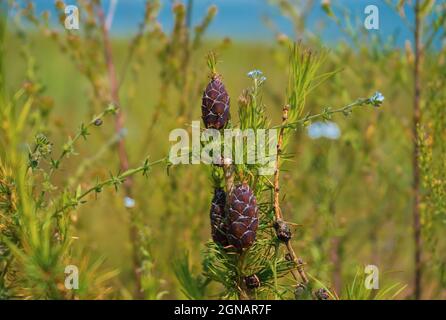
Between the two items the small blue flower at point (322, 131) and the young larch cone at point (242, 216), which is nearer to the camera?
the young larch cone at point (242, 216)

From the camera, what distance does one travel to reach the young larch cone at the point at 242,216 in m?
0.64

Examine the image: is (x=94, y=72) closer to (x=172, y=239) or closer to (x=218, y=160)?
(x=172, y=239)

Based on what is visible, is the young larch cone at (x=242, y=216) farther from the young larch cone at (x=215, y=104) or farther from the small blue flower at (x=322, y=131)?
the small blue flower at (x=322, y=131)

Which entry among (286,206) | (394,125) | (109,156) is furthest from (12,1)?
(394,125)

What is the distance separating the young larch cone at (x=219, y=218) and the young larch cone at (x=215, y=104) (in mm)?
89

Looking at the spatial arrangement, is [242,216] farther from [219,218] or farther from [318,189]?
[318,189]

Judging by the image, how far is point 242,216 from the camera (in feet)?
2.12

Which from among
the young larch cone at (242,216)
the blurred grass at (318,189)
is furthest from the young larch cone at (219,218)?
the blurred grass at (318,189)

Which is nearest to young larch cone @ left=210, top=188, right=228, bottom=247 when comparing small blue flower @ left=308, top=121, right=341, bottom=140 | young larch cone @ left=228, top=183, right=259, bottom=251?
young larch cone @ left=228, top=183, right=259, bottom=251

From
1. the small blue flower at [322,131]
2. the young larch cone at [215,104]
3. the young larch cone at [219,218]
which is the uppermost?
Result: the small blue flower at [322,131]

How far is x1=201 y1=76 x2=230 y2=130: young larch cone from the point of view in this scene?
2.22 ft

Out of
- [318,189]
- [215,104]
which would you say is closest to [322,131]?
[318,189]

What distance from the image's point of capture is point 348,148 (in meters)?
1.74

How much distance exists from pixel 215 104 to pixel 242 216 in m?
0.14
